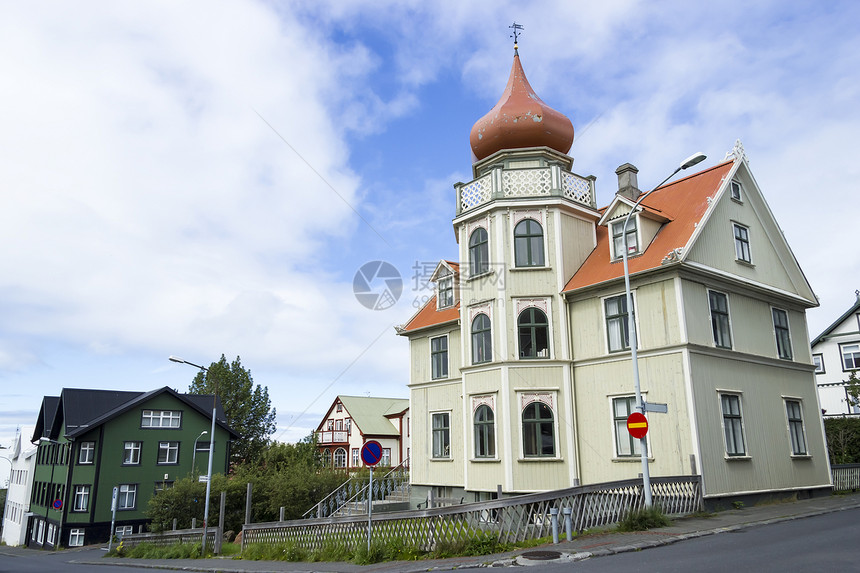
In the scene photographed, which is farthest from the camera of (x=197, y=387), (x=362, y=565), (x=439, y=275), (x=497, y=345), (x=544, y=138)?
(x=197, y=387)

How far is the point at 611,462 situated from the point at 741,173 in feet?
38.4

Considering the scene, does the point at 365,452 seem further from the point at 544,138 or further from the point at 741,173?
the point at 741,173

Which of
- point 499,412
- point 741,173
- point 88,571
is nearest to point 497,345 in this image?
point 499,412

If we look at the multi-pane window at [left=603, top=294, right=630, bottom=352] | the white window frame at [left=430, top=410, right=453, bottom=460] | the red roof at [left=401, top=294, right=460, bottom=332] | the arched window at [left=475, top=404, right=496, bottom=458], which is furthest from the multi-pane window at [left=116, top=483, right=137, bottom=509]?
the multi-pane window at [left=603, top=294, right=630, bottom=352]

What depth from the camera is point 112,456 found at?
45.1 m

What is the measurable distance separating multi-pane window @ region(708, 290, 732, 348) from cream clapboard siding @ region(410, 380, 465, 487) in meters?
9.91

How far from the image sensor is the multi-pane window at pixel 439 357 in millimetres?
26234

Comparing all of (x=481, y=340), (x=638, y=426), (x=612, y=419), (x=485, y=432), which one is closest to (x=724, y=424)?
(x=612, y=419)

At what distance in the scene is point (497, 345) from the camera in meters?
21.3

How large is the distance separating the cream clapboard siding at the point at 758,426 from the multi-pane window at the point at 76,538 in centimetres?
4348

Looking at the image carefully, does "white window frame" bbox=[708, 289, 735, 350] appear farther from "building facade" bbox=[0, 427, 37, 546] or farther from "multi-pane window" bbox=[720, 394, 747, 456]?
"building facade" bbox=[0, 427, 37, 546]

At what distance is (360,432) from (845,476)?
45628 mm

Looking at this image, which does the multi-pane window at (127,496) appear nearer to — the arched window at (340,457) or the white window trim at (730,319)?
the arched window at (340,457)

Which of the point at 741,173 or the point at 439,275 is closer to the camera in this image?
the point at 741,173
